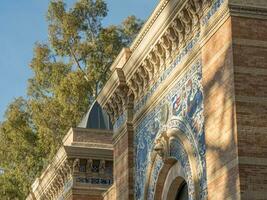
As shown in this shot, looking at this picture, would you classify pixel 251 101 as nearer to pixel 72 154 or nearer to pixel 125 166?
pixel 125 166

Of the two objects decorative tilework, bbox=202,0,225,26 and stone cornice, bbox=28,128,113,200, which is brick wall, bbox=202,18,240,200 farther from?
stone cornice, bbox=28,128,113,200

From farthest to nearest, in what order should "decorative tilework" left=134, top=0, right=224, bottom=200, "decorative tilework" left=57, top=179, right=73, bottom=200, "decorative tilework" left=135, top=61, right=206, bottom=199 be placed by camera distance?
"decorative tilework" left=57, top=179, right=73, bottom=200, "decorative tilework" left=135, top=61, right=206, bottom=199, "decorative tilework" left=134, top=0, right=224, bottom=200

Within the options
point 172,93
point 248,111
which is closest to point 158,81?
point 172,93

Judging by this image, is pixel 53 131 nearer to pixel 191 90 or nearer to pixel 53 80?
pixel 53 80

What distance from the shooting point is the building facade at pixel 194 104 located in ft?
46.6

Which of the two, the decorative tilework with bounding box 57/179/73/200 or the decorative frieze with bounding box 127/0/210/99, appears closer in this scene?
the decorative frieze with bounding box 127/0/210/99

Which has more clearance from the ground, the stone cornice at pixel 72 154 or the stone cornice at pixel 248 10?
the stone cornice at pixel 72 154

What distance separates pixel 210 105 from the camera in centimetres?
1531

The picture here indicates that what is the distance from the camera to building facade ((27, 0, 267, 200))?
14195mm

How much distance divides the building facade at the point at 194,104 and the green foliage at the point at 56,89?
14662mm

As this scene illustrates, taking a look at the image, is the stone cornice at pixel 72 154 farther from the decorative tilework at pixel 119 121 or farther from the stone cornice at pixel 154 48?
the decorative tilework at pixel 119 121

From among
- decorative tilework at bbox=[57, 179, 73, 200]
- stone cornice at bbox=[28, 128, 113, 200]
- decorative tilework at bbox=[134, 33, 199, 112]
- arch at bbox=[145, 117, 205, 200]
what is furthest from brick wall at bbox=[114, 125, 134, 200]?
decorative tilework at bbox=[57, 179, 73, 200]

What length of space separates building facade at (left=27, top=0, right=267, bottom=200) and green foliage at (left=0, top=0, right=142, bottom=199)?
14662 millimetres

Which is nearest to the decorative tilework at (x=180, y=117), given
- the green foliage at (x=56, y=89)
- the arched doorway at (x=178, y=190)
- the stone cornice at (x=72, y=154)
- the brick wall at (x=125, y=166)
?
the brick wall at (x=125, y=166)
